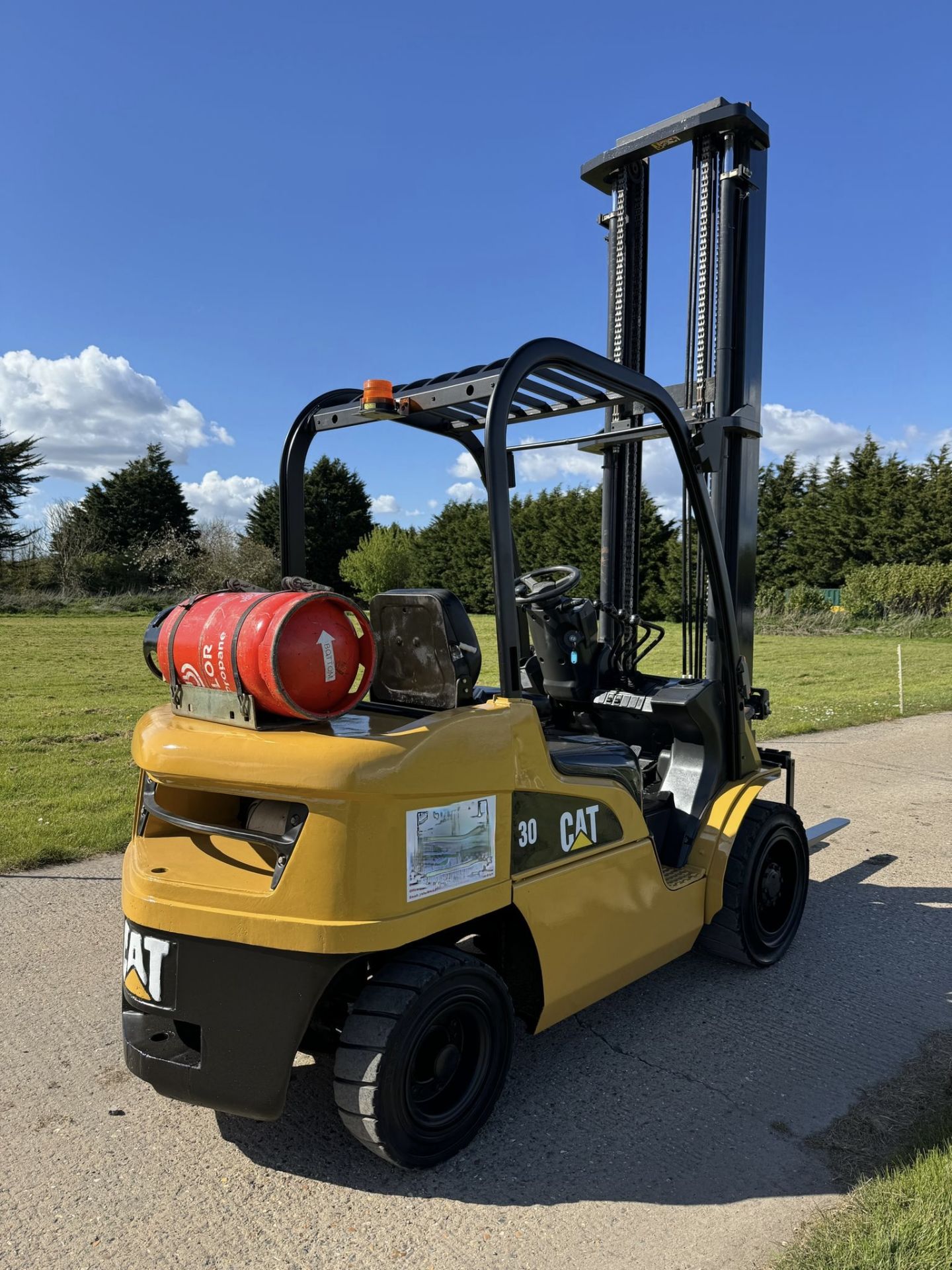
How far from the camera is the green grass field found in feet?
21.2

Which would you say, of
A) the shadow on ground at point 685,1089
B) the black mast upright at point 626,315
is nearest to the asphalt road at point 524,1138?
the shadow on ground at point 685,1089

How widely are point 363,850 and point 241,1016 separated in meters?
0.58

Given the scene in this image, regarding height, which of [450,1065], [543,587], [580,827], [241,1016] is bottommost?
[450,1065]

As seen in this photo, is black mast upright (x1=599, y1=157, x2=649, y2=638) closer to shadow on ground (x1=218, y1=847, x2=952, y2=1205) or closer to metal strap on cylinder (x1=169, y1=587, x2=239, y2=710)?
shadow on ground (x1=218, y1=847, x2=952, y2=1205)

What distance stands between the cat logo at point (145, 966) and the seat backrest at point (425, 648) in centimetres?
107

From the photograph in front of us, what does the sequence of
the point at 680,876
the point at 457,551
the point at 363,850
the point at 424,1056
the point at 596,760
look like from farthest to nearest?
the point at 457,551, the point at 680,876, the point at 596,760, the point at 424,1056, the point at 363,850

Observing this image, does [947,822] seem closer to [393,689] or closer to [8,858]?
[393,689]

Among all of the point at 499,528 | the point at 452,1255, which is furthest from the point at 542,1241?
the point at 499,528

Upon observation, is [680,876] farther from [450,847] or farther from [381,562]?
[381,562]

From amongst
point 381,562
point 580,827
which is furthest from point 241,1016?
point 381,562

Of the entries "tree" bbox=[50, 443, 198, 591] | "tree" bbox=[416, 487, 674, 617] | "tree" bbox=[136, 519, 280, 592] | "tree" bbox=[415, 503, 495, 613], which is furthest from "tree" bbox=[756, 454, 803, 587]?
"tree" bbox=[50, 443, 198, 591]

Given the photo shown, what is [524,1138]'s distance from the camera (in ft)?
9.72

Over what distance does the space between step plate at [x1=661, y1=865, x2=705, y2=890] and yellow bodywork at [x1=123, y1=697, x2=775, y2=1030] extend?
0.39 meters

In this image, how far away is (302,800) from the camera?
2592 millimetres
